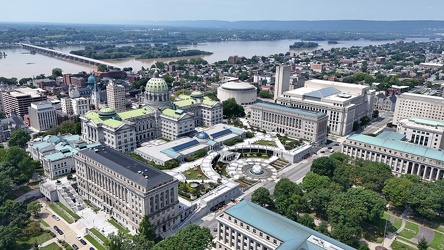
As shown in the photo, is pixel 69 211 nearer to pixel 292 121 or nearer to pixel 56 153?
pixel 56 153

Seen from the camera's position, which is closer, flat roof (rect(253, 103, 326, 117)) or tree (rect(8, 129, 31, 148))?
tree (rect(8, 129, 31, 148))

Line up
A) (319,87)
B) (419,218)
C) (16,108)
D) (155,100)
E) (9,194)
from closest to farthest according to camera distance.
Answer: (419,218) < (9,194) < (155,100) < (16,108) < (319,87)

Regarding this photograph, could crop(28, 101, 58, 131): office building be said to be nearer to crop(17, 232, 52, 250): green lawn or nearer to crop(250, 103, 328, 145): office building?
crop(17, 232, 52, 250): green lawn

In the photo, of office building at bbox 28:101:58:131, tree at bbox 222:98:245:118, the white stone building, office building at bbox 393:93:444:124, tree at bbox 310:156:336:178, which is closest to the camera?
tree at bbox 310:156:336:178

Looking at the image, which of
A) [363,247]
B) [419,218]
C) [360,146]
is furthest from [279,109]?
[363,247]

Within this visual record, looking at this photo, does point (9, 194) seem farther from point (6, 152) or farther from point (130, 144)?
point (130, 144)

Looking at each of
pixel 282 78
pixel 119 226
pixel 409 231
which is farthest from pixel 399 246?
pixel 282 78

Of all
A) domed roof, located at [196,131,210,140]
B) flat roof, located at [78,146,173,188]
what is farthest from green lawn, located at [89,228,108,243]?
domed roof, located at [196,131,210,140]
